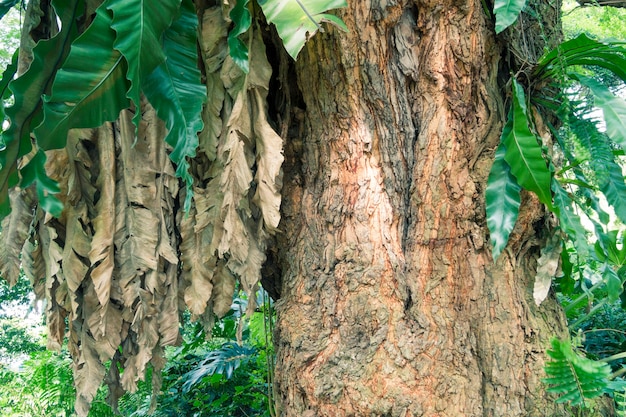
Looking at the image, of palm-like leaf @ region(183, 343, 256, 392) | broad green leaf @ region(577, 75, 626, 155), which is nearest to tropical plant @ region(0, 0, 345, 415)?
broad green leaf @ region(577, 75, 626, 155)

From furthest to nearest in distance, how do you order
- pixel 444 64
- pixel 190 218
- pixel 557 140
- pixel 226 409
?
pixel 226 409 < pixel 557 140 < pixel 190 218 < pixel 444 64

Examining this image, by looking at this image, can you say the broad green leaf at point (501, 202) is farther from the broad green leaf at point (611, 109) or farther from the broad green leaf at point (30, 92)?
the broad green leaf at point (30, 92)

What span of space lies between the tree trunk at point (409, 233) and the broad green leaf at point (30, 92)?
68 centimetres

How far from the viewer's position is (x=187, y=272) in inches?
69.7

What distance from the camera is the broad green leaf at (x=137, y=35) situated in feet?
4.02

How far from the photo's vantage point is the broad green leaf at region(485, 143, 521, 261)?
1561 millimetres

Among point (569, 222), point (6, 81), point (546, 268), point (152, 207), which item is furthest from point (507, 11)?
point (6, 81)

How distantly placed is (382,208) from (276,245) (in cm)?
40

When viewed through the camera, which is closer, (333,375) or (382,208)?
(333,375)

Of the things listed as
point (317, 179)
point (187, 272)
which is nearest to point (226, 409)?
point (187, 272)

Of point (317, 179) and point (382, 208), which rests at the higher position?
point (317, 179)

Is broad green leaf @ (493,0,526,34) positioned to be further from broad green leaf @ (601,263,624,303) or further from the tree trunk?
broad green leaf @ (601,263,624,303)

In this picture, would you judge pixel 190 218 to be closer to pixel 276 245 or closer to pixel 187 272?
pixel 187 272

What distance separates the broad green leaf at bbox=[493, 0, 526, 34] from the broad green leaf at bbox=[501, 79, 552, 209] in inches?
10.6
